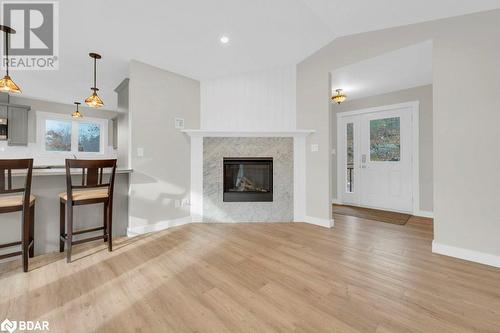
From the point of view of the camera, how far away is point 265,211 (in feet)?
11.6

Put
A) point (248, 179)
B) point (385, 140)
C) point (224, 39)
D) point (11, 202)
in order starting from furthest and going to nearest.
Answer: point (385, 140), point (248, 179), point (224, 39), point (11, 202)

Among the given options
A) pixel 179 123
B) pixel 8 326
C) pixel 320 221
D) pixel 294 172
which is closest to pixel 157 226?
pixel 179 123

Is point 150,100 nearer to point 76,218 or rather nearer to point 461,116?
point 76,218

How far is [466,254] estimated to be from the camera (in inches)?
84.7

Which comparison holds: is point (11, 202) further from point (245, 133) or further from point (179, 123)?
point (245, 133)

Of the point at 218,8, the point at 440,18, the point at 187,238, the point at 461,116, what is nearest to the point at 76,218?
the point at 187,238

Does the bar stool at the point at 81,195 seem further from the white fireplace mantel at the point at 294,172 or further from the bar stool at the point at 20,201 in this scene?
the white fireplace mantel at the point at 294,172

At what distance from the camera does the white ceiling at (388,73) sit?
2726 millimetres

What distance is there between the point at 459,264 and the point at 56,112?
792cm

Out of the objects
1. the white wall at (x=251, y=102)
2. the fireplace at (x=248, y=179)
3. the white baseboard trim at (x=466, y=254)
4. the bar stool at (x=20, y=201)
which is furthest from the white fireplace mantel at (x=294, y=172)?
the bar stool at (x=20, y=201)

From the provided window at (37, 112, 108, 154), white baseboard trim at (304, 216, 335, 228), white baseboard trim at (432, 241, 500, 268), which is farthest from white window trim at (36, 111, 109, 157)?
white baseboard trim at (432, 241, 500, 268)

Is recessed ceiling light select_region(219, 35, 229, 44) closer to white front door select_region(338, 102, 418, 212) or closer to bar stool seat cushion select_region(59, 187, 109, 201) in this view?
bar stool seat cushion select_region(59, 187, 109, 201)

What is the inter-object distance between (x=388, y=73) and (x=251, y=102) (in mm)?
2237

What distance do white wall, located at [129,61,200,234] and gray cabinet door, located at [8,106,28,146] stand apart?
3.78 meters
